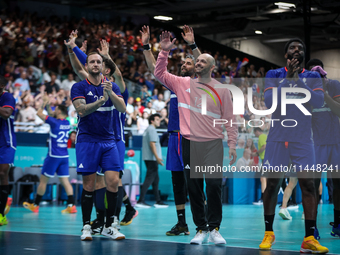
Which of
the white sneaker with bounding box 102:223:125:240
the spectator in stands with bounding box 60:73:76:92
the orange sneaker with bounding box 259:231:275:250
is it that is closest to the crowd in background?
the spectator in stands with bounding box 60:73:76:92

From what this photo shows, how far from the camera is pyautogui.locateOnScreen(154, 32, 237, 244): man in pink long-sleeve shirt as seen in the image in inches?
196

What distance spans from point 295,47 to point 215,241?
2.17 meters

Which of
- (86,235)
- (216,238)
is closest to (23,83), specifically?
(86,235)

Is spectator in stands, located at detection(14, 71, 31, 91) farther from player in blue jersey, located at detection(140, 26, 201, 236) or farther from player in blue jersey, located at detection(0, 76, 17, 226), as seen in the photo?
player in blue jersey, located at detection(140, 26, 201, 236)

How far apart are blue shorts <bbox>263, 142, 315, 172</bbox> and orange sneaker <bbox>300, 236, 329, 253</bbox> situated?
669 millimetres

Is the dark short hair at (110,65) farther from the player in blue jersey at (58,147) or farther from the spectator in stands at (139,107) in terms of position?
the spectator in stands at (139,107)

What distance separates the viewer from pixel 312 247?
4324 millimetres

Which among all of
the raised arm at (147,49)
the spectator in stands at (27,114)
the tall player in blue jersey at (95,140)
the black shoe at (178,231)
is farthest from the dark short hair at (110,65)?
the spectator in stands at (27,114)

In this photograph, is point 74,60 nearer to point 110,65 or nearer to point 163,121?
point 110,65

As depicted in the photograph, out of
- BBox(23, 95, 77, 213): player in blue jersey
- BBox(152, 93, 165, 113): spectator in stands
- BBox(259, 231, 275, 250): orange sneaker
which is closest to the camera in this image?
BBox(259, 231, 275, 250): orange sneaker

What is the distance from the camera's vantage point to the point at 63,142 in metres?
9.70

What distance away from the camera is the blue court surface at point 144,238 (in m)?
4.46

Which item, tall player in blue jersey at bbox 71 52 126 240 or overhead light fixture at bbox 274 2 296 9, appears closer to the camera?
tall player in blue jersey at bbox 71 52 126 240

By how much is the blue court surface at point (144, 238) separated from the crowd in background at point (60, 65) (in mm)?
4583
